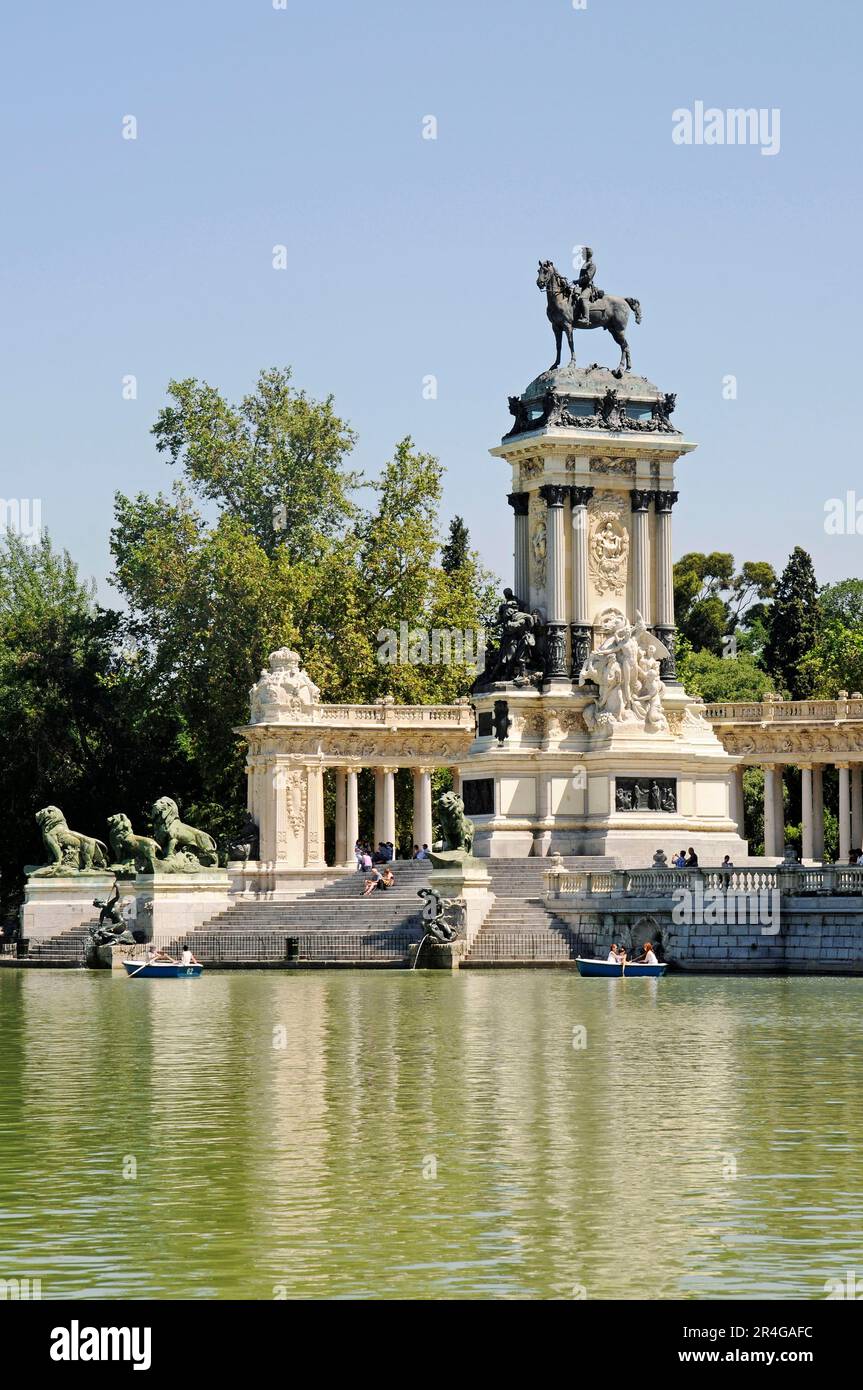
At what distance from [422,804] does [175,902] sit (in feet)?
61.3

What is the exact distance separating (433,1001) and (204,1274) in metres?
26.0

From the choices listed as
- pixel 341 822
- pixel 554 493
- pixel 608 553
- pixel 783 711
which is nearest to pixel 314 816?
pixel 341 822

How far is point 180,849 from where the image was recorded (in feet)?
217

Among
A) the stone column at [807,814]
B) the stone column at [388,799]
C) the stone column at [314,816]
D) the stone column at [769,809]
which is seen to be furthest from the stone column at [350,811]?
the stone column at [807,814]

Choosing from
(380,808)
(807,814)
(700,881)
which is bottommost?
(700,881)

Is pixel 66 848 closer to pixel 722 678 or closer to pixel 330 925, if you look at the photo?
pixel 330 925

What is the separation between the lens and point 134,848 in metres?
65.1

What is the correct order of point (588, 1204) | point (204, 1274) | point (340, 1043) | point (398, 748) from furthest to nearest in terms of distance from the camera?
point (398, 748) < point (340, 1043) < point (588, 1204) < point (204, 1274)

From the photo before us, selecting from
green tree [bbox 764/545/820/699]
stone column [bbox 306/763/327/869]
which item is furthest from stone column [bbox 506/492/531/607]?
green tree [bbox 764/545/820/699]

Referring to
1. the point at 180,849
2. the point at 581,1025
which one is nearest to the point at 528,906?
the point at 180,849

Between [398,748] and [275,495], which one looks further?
[275,495]

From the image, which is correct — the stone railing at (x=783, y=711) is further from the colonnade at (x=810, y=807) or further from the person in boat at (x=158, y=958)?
the person in boat at (x=158, y=958)
